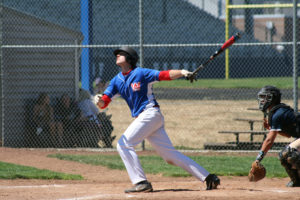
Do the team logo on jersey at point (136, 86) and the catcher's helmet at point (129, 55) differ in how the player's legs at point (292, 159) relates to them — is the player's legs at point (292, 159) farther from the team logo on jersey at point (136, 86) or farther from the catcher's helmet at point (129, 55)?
the catcher's helmet at point (129, 55)

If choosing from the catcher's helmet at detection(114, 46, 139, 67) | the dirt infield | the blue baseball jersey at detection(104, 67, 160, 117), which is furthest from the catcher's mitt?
the catcher's helmet at detection(114, 46, 139, 67)


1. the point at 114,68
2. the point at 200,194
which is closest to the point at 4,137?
the point at 200,194

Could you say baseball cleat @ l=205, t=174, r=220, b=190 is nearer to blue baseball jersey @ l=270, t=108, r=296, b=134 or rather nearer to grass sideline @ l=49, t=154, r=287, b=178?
blue baseball jersey @ l=270, t=108, r=296, b=134

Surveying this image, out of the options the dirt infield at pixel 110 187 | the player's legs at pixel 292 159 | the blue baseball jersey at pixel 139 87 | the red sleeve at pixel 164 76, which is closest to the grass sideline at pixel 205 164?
the dirt infield at pixel 110 187

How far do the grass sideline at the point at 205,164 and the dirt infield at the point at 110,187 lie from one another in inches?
10.4

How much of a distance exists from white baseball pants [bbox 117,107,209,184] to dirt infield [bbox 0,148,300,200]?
0.26 metres

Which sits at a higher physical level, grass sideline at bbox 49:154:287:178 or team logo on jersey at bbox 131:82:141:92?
team logo on jersey at bbox 131:82:141:92

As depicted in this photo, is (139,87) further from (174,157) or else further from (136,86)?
(174,157)

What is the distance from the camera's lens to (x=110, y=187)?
295 inches

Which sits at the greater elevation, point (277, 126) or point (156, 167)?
point (277, 126)

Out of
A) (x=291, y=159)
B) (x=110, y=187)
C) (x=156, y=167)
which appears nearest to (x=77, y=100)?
(x=156, y=167)

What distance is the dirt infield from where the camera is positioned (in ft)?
21.2

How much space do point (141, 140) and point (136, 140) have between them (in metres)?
0.06

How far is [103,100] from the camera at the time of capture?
22.8 feet
